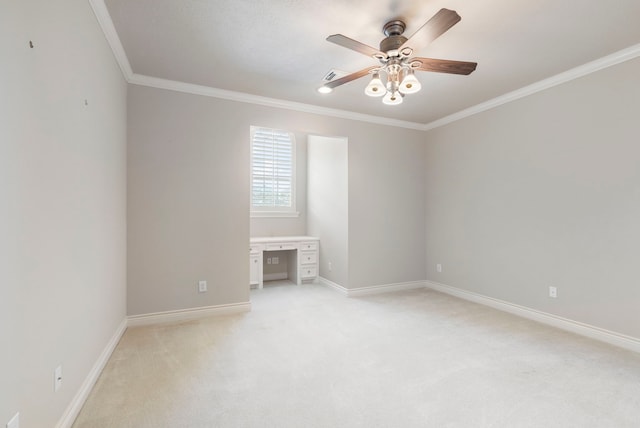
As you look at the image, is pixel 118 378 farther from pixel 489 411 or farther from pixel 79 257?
pixel 489 411

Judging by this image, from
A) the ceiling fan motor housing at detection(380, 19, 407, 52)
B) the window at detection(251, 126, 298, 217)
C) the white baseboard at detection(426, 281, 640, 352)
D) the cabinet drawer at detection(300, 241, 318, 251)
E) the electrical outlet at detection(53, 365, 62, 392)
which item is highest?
the ceiling fan motor housing at detection(380, 19, 407, 52)

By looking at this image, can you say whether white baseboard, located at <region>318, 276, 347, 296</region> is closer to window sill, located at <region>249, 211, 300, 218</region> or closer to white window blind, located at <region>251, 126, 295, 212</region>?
window sill, located at <region>249, 211, 300, 218</region>

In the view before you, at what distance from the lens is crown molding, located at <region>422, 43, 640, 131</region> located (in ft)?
8.87

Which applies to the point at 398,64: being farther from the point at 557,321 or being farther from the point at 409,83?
the point at 557,321

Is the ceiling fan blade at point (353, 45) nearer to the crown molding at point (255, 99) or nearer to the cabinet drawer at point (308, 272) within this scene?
the crown molding at point (255, 99)

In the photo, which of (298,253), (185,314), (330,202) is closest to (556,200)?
(330,202)

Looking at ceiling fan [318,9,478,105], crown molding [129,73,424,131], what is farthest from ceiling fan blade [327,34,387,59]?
crown molding [129,73,424,131]

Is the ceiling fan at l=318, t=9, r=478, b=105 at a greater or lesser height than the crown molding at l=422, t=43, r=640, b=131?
lesser

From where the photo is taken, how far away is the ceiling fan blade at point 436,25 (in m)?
1.72

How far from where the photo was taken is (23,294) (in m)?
1.29

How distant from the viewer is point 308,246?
5199mm

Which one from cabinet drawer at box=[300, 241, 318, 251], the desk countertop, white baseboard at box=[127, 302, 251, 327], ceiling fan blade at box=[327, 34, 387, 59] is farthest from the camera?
cabinet drawer at box=[300, 241, 318, 251]

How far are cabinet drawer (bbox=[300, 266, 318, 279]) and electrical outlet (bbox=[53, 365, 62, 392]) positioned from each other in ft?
12.2

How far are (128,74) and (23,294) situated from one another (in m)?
2.62
